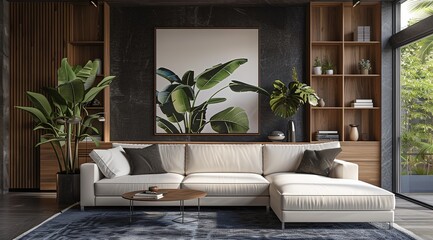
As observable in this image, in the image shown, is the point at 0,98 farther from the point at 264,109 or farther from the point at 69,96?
the point at 264,109

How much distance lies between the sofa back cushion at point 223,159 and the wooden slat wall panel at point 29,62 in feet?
8.35

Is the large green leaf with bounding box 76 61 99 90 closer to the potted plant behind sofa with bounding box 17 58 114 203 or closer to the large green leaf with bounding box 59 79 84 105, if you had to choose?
the potted plant behind sofa with bounding box 17 58 114 203

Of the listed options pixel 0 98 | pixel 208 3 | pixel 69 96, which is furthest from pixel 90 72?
pixel 208 3

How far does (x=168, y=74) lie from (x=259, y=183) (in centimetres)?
255

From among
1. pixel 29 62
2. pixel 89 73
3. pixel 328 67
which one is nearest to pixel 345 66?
pixel 328 67

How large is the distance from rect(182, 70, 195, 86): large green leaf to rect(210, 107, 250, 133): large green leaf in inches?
23.5

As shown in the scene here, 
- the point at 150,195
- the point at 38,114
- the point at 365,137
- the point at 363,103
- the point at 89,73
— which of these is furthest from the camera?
the point at 365,137

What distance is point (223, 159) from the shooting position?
6816 mm

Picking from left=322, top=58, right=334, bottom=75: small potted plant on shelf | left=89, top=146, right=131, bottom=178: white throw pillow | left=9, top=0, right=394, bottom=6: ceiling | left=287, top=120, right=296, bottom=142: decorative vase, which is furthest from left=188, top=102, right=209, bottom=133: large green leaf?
left=322, top=58, right=334, bottom=75: small potted plant on shelf

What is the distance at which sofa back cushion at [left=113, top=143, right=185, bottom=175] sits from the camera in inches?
267

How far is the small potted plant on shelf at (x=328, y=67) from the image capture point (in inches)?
300

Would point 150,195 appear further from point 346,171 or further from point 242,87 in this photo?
point 242,87

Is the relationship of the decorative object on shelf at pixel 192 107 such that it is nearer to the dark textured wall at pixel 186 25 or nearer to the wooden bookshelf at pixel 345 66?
the dark textured wall at pixel 186 25

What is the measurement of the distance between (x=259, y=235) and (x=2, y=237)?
228 centimetres
